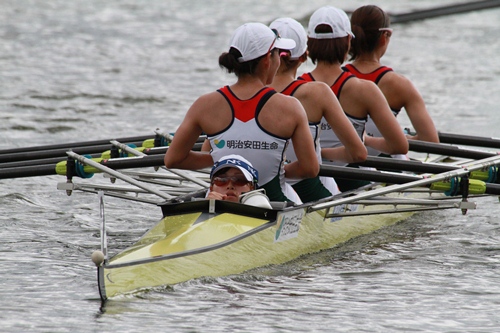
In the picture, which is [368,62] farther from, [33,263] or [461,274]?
[33,263]

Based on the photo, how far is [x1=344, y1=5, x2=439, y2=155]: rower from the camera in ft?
23.8

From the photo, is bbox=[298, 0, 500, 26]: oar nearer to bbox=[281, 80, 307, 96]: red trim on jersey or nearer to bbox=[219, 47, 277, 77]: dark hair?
bbox=[281, 80, 307, 96]: red trim on jersey

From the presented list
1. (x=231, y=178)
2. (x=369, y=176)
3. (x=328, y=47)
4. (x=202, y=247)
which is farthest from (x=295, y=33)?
(x=202, y=247)

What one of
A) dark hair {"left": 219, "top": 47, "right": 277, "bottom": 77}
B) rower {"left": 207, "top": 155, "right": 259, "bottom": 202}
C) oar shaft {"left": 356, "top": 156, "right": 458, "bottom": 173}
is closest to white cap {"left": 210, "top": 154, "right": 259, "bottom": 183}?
rower {"left": 207, "top": 155, "right": 259, "bottom": 202}

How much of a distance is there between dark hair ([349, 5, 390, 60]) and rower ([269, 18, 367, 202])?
795 millimetres

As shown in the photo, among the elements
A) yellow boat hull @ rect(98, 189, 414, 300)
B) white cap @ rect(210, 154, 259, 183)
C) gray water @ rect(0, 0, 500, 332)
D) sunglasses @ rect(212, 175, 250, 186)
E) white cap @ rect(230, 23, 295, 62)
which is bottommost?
gray water @ rect(0, 0, 500, 332)

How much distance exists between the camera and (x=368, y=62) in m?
7.42

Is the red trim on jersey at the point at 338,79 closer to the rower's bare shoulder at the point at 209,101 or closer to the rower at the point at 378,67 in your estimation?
the rower at the point at 378,67

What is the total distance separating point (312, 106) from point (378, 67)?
1.20 m

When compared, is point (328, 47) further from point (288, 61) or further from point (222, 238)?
point (222, 238)

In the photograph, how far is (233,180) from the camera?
598 cm

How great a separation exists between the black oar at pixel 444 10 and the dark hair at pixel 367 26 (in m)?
13.9

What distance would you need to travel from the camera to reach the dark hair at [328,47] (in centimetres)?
669

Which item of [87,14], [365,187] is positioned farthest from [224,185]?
[87,14]
